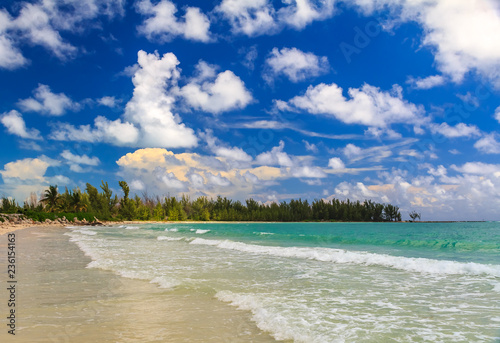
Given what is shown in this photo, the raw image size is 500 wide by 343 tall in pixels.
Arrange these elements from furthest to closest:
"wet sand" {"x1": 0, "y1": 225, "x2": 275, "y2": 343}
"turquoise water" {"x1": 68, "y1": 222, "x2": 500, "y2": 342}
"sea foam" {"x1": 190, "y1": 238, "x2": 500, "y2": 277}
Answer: "sea foam" {"x1": 190, "y1": 238, "x2": 500, "y2": 277} < "turquoise water" {"x1": 68, "y1": 222, "x2": 500, "y2": 342} < "wet sand" {"x1": 0, "y1": 225, "x2": 275, "y2": 343}

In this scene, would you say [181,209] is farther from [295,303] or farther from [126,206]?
[295,303]

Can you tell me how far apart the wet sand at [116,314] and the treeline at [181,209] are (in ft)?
216

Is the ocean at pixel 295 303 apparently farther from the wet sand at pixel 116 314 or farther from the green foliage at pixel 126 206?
the green foliage at pixel 126 206

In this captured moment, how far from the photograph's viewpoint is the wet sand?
4.88 meters

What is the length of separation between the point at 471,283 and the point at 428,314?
433cm

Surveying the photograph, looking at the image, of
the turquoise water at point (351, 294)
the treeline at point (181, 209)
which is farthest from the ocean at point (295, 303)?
the treeline at point (181, 209)

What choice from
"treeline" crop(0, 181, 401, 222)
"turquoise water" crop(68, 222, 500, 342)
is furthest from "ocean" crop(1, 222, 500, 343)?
"treeline" crop(0, 181, 401, 222)

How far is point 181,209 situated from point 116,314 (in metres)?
115

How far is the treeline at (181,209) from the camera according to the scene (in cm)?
8431

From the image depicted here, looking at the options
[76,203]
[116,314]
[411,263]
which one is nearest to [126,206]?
[76,203]

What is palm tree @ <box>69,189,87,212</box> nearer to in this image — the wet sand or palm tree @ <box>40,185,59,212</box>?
palm tree @ <box>40,185,59,212</box>

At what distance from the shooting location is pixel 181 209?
389ft

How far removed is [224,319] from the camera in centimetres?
584

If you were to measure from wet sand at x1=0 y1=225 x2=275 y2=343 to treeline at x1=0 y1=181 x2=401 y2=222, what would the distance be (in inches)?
2594
